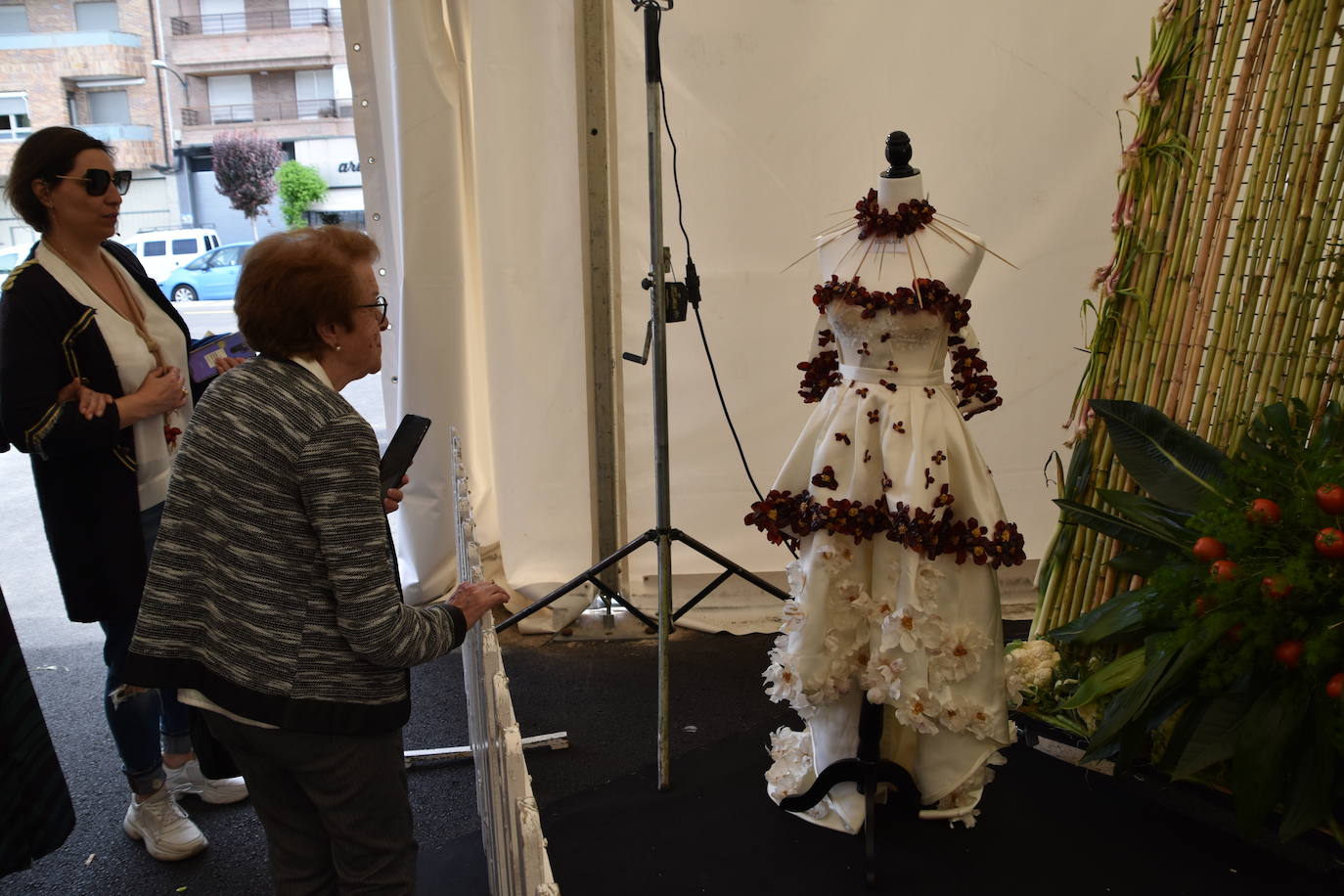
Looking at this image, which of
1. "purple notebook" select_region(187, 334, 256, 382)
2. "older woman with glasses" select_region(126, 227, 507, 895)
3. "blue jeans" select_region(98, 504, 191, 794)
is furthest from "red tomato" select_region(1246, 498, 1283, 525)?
"blue jeans" select_region(98, 504, 191, 794)

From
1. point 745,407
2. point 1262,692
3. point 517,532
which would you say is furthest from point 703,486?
point 1262,692

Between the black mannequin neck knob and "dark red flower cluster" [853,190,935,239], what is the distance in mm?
57

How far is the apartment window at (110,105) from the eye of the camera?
3.25m

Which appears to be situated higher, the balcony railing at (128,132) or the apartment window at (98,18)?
the apartment window at (98,18)

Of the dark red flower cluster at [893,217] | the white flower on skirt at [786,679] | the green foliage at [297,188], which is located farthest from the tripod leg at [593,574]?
the green foliage at [297,188]

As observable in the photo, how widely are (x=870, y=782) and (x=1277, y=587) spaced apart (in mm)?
868

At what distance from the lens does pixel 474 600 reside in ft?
4.78

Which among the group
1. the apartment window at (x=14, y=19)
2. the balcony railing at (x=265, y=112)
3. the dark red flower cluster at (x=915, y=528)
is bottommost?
the dark red flower cluster at (x=915, y=528)

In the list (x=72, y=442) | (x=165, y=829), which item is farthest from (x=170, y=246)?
(x=165, y=829)

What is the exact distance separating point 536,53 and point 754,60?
0.65 meters

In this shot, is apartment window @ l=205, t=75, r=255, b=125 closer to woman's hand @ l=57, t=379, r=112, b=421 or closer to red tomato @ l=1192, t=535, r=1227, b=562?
woman's hand @ l=57, t=379, r=112, b=421

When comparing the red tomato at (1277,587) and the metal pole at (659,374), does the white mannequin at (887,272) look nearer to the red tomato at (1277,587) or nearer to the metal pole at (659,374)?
the metal pole at (659,374)

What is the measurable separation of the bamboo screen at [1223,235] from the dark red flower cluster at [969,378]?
0.50m

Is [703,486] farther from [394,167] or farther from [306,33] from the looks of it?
[306,33]
